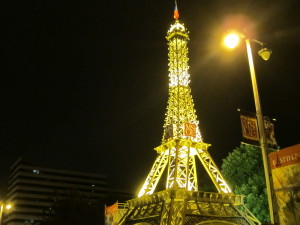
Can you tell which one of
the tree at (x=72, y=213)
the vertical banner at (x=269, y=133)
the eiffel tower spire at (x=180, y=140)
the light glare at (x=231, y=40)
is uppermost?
the eiffel tower spire at (x=180, y=140)

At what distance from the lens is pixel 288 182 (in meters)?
23.6

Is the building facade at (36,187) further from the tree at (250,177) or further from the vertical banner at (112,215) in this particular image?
the tree at (250,177)

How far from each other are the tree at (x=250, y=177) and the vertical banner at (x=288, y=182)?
1094 cm

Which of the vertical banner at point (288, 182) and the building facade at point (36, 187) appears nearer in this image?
the vertical banner at point (288, 182)

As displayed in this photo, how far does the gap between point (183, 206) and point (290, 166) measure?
10214mm

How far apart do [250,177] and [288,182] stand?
48.4ft

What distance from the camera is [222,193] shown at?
33.0m

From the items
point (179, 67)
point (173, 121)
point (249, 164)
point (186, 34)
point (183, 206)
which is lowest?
point (183, 206)

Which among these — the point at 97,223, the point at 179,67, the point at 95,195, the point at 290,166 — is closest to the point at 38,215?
the point at 95,195

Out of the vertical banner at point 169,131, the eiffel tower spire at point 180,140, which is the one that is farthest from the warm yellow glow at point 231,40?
the vertical banner at point 169,131

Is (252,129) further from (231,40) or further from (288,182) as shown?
(288,182)

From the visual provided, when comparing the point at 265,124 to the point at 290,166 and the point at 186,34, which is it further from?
the point at 186,34

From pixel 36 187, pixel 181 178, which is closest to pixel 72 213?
pixel 181 178

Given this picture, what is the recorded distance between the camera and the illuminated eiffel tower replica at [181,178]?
30.7 metres
